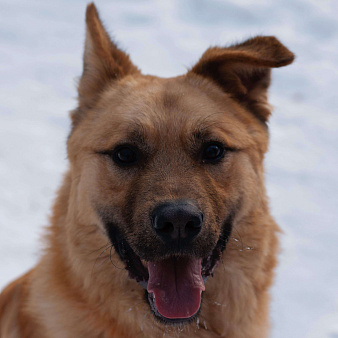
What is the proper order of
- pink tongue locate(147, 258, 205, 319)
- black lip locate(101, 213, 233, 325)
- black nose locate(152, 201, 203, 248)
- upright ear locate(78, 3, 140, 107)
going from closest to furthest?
black nose locate(152, 201, 203, 248)
pink tongue locate(147, 258, 205, 319)
black lip locate(101, 213, 233, 325)
upright ear locate(78, 3, 140, 107)

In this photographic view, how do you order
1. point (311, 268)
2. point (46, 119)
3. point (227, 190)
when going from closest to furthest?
1. point (227, 190)
2. point (311, 268)
3. point (46, 119)

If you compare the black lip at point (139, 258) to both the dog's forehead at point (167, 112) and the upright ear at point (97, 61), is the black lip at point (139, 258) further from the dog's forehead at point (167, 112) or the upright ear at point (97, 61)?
the upright ear at point (97, 61)

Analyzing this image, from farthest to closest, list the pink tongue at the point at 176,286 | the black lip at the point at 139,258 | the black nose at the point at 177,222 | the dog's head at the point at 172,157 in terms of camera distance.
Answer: the black lip at the point at 139,258, the pink tongue at the point at 176,286, the dog's head at the point at 172,157, the black nose at the point at 177,222

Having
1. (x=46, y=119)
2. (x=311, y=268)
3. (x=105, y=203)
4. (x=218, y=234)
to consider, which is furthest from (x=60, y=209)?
(x=46, y=119)

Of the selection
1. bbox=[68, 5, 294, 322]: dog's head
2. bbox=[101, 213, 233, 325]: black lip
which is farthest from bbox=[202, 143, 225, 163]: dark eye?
bbox=[101, 213, 233, 325]: black lip

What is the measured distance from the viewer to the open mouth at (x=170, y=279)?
2.72 metres

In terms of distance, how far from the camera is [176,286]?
2.75m

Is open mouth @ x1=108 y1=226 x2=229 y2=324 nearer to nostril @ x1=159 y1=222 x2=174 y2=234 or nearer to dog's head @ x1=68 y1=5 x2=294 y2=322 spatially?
dog's head @ x1=68 y1=5 x2=294 y2=322

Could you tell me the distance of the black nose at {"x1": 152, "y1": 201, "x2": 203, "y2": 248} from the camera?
2453 mm

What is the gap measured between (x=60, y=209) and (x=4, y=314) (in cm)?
94

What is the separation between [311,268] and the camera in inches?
199

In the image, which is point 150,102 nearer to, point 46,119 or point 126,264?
point 126,264

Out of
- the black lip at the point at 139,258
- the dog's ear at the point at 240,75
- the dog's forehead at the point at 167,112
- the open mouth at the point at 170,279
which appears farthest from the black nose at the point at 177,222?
the dog's ear at the point at 240,75

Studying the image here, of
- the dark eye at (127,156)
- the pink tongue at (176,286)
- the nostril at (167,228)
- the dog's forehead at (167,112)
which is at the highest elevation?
the dog's forehead at (167,112)
